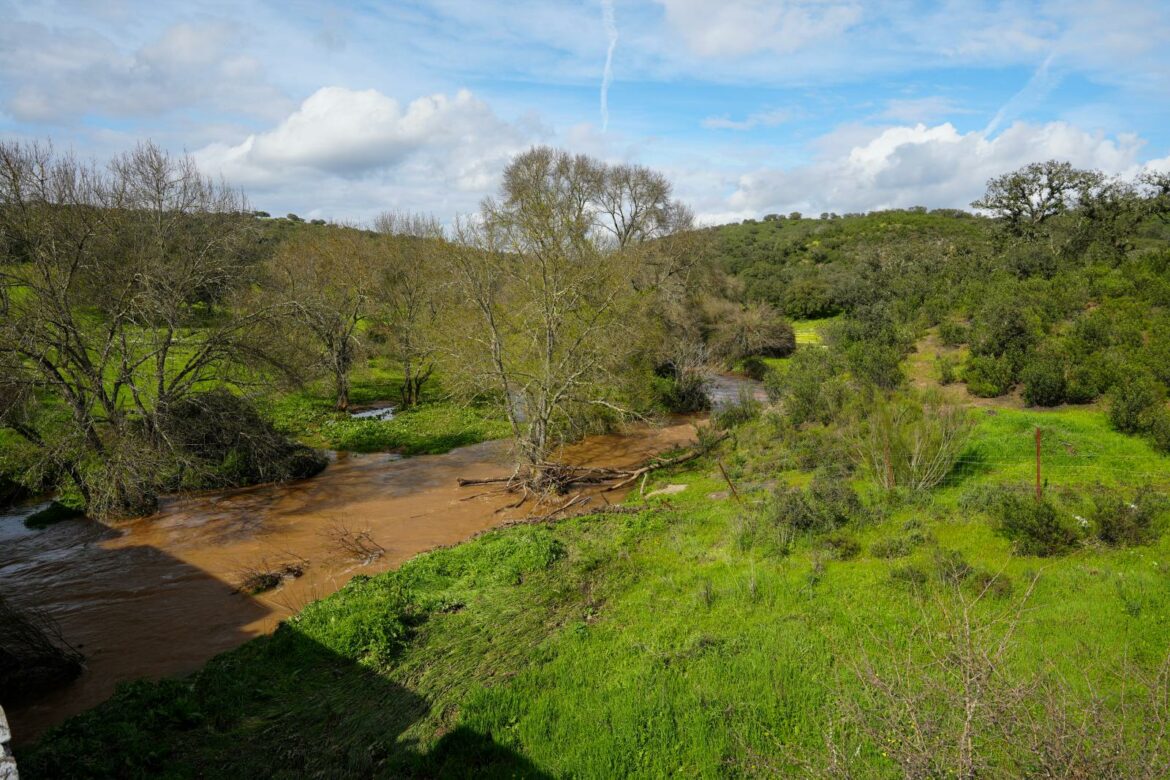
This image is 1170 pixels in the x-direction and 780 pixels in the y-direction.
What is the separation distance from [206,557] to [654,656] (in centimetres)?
1031

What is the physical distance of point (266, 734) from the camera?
634 centimetres

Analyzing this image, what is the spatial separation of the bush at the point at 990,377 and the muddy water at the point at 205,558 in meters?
10.2

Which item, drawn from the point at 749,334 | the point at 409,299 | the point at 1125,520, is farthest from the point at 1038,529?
the point at 749,334

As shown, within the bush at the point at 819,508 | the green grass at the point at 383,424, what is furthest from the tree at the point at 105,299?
the bush at the point at 819,508

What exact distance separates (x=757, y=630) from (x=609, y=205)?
34.7 metres

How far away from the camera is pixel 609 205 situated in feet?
127

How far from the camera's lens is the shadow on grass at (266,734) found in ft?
18.4

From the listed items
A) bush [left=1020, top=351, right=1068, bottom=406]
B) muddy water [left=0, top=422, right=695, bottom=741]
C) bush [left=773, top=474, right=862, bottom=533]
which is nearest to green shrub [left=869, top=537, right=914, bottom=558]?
bush [left=773, top=474, right=862, bottom=533]

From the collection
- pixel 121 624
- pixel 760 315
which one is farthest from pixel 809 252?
pixel 121 624

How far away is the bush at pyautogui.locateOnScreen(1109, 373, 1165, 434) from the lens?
40.8ft

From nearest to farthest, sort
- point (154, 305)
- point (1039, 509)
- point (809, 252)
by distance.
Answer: point (1039, 509) → point (154, 305) → point (809, 252)

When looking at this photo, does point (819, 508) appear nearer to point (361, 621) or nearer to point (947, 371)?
point (361, 621)

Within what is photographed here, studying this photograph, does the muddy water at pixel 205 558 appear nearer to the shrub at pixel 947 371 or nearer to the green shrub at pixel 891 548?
the green shrub at pixel 891 548

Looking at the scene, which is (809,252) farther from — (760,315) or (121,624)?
(121,624)
